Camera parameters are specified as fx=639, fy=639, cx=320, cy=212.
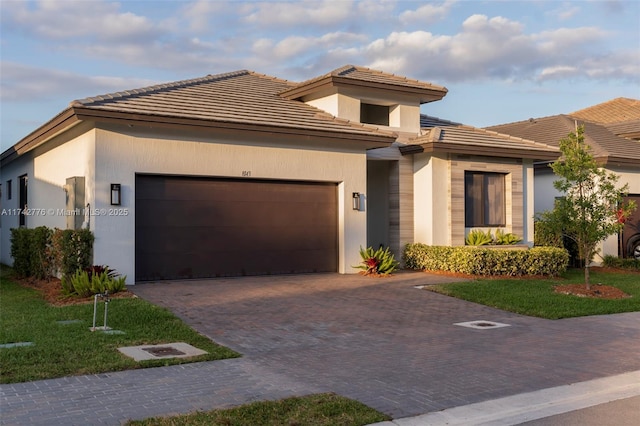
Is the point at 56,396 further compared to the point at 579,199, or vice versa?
the point at 579,199

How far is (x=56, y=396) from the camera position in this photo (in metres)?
6.45

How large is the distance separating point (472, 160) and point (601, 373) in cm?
1250

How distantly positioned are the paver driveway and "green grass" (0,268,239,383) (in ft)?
1.70

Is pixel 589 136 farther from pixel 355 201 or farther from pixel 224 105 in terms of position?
pixel 224 105

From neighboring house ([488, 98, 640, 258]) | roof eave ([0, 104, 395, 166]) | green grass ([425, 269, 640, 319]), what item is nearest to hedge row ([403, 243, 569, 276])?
green grass ([425, 269, 640, 319])

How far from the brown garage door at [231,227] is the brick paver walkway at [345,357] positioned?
1.27 m

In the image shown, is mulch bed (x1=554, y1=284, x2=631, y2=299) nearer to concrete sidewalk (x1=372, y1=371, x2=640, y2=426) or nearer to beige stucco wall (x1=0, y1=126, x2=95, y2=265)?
concrete sidewalk (x1=372, y1=371, x2=640, y2=426)

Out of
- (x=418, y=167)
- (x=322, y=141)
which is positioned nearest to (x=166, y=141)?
(x=322, y=141)

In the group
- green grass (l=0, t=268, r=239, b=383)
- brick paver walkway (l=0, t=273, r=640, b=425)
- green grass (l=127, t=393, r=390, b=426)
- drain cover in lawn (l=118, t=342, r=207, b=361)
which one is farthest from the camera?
drain cover in lawn (l=118, t=342, r=207, b=361)

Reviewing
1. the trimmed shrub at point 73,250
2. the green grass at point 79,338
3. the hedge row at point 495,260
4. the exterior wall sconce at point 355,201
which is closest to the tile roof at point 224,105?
the exterior wall sconce at point 355,201

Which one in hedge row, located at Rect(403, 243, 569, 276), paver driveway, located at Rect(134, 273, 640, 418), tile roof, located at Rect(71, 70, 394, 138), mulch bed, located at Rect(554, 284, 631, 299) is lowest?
paver driveway, located at Rect(134, 273, 640, 418)

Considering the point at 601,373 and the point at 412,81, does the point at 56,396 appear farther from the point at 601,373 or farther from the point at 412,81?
the point at 412,81

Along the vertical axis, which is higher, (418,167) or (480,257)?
(418,167)

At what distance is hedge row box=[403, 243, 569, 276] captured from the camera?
695 inches
